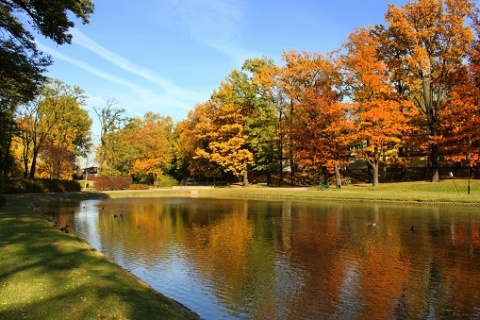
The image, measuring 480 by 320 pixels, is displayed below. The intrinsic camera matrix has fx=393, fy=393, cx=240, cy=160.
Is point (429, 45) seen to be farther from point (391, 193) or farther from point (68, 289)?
point (68, 289)

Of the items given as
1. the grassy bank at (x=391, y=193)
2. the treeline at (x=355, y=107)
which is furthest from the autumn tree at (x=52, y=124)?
the grassy bank at (x=391, y=193)

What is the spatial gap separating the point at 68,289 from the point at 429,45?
134 ft

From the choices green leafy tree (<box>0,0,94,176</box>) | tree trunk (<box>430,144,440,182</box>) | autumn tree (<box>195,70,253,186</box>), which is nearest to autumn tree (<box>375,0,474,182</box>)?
tree trunk (<box>430,144,440,182</box>)

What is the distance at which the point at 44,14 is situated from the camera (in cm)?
1714

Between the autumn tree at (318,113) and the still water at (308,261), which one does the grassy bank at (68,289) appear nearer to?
the still water at (308,261)

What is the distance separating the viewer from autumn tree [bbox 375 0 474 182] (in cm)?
3766

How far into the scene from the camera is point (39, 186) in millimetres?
44281

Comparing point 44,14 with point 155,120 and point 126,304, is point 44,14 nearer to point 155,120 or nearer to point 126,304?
point 126,304

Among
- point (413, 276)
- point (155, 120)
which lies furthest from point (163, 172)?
point (413, 276)

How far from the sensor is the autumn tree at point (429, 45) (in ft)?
124

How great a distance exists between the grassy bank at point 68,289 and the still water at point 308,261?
1.61 metres

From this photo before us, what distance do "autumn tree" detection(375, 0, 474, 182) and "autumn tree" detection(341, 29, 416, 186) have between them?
164 cm

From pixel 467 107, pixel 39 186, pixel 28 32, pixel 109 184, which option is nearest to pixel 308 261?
pixel 28 32

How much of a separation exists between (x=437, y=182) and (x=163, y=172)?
141ft
